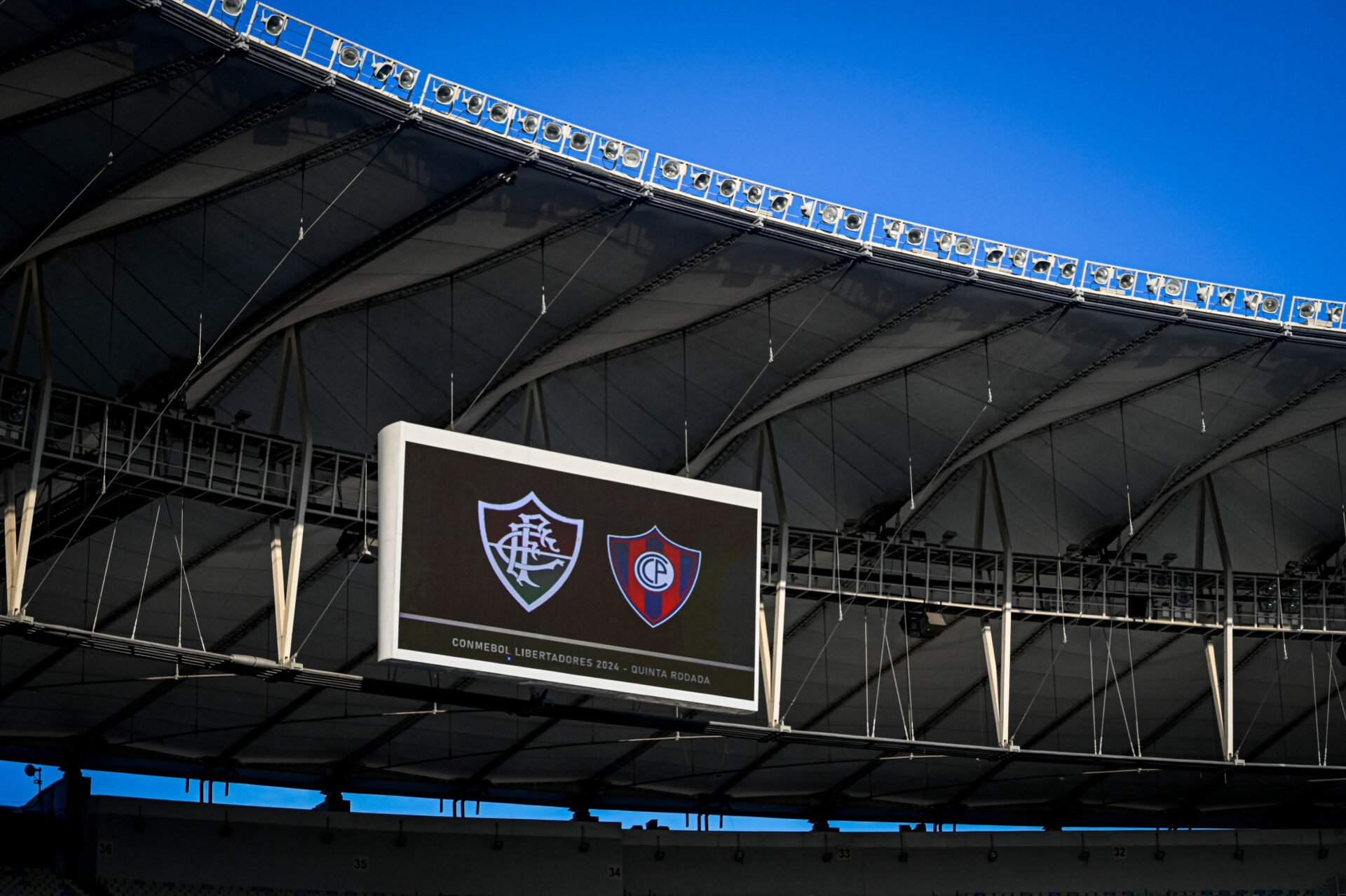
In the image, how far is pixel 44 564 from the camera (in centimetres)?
3788

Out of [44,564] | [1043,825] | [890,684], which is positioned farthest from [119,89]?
[1043,825]

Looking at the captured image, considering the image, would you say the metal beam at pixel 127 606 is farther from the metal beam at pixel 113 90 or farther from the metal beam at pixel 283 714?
the metal beam at pixel 113 90

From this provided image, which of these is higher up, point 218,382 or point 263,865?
point 218,382

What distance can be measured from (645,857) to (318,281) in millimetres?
23696

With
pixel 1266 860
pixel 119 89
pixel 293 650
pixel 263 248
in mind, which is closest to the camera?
pixel 119 89

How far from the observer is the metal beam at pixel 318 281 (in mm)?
31234

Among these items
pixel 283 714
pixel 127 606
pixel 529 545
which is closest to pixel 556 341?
pixel 529 545

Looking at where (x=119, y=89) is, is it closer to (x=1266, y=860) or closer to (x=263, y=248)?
(x=263, y=248)

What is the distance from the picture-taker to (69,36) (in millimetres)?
25516

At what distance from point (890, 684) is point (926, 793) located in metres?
7.58

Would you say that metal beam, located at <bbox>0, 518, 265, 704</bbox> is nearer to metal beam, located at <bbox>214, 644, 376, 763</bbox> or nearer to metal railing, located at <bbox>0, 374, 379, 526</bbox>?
metal railing, located at <bbox>0, 374, 379, 526</bbox>

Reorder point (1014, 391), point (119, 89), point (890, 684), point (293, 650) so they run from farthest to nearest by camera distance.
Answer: point (890, 684), point (293, 650), point (1014, 391), point (119, 89)

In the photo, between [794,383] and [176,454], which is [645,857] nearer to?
[794,383]

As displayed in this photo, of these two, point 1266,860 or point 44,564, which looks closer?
point 44,564
